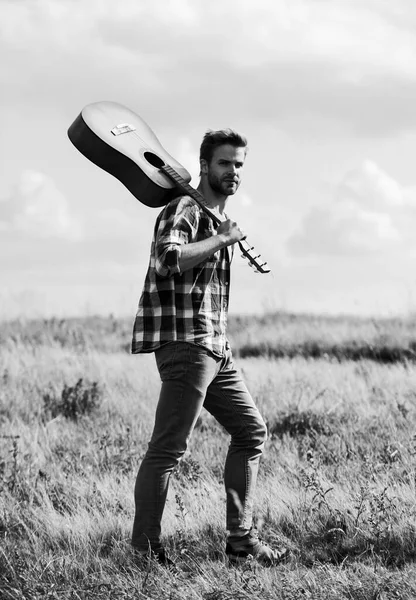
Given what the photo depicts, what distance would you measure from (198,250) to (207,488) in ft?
7.55

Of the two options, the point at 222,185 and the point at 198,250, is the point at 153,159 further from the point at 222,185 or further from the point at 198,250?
the point at 198,250

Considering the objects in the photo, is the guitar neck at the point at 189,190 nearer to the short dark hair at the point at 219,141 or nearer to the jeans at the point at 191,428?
the short dark hair at the point at 219,141

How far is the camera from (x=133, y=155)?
4992mm

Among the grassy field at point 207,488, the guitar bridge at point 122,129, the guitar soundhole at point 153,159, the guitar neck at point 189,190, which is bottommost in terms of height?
the grassy field at point 207,488

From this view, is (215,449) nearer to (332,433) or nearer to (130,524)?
(332,433)

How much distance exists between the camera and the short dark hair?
477 centimetres

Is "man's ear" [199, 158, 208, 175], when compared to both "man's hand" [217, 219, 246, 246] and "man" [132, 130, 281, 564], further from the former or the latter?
"man's hand" [217, 219, 246, 246]

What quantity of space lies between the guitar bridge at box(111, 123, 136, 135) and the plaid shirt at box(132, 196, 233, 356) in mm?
770

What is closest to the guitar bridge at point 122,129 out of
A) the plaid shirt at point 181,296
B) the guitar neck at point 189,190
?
the guitar neck at point 189,190

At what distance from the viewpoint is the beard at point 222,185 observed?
15.6ft

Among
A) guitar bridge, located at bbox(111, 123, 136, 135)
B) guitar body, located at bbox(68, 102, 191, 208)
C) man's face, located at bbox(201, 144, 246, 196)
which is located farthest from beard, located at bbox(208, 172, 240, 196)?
guitar bridge, located at bbox(111, 123, 136, 135)

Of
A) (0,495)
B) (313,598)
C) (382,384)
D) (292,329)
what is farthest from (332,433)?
(292,329)

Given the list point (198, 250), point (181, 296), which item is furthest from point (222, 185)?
point (181, 296)

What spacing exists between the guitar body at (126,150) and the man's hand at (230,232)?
1.61 feet
